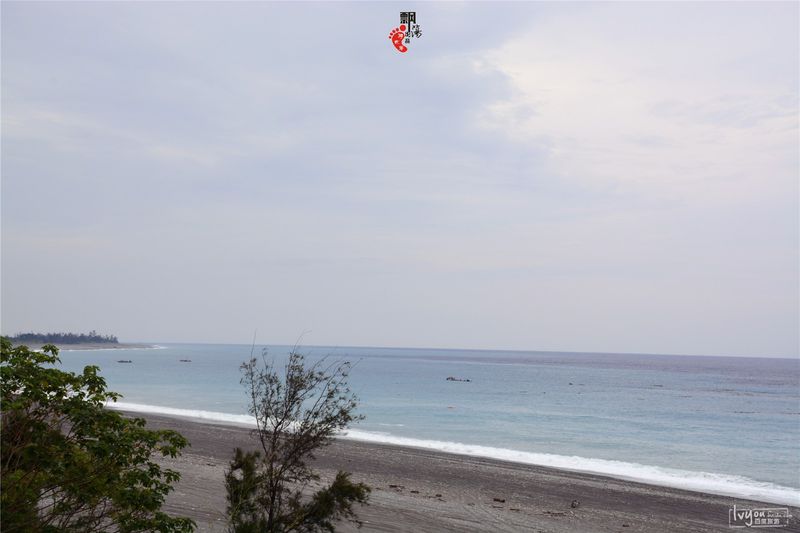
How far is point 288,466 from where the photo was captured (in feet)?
36.1

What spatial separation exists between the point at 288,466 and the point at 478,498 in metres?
10.4

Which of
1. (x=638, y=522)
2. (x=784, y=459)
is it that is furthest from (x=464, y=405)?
(x=638, y=522)

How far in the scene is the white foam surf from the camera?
23422 millimetres

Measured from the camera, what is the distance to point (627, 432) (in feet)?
139

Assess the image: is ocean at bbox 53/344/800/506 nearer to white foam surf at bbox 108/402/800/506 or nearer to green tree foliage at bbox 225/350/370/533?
white foam surf at bbox 108/402/800/506

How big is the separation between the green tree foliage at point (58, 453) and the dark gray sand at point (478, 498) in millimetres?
7904

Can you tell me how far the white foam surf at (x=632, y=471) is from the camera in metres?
23.4

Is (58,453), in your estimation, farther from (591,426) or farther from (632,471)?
(591,426)

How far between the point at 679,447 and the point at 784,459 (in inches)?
207

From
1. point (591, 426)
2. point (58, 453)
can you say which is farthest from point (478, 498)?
point (591, 426)

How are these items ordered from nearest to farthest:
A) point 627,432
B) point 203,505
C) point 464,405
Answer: point 203,505
point 627,432
point 464,405

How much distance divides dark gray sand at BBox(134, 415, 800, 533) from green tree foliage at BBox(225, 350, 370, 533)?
4140 mm

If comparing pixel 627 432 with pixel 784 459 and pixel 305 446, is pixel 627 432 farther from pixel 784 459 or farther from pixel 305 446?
pixel 305 446

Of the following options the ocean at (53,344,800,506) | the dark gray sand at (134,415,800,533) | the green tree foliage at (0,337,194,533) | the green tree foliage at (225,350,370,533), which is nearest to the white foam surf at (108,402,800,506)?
the ocean at (53,344,800,506)
